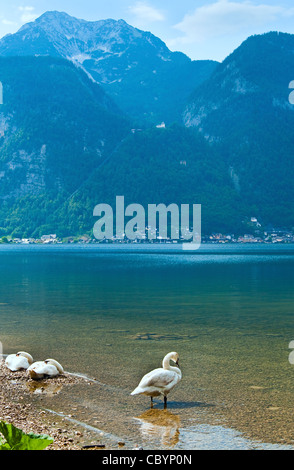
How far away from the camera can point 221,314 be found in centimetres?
3123

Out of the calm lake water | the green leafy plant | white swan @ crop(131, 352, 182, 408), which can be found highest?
the green leafy plant

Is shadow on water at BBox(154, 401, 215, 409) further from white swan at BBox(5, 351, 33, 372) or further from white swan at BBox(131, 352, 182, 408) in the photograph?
white swan at BBox(5, 351, 33, 372)

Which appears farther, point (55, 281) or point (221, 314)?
point (55, 281)

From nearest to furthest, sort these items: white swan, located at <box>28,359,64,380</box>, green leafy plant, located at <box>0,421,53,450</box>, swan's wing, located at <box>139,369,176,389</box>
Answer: green leafy plant, located at <box>0,421,53,450</box>
swan's wing, located at <box>139,369,176,389</box>
white swan, located at <box>28,359,64,380</box>

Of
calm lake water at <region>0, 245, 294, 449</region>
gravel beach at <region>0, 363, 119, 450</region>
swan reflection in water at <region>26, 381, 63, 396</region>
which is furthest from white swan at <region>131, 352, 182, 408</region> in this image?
swan reflection in water at <region>26, 381, 63, 396</region>

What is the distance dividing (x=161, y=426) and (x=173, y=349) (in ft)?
30.4

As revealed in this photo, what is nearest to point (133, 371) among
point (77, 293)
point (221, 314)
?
point (221, 314)

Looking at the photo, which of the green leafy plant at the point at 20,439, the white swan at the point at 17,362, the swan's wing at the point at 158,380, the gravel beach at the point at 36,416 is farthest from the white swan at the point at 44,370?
the green leafy plant at the point at 20,439

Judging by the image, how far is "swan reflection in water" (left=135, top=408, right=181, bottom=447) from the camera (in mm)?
10125

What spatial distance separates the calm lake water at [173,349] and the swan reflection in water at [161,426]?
0.02 metres

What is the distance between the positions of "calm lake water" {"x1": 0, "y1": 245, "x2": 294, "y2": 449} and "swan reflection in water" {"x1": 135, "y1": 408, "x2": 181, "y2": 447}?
0.07 feet

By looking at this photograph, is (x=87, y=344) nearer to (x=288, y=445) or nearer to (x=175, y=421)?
(x=175, y=421)
